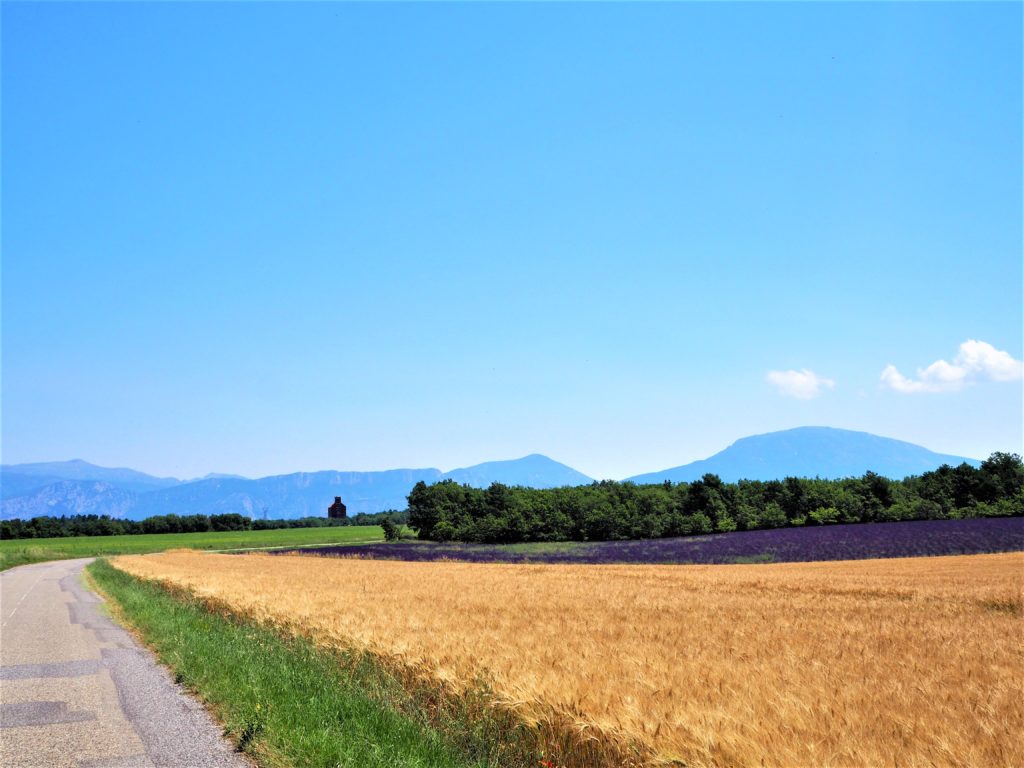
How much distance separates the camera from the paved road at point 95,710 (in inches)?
300

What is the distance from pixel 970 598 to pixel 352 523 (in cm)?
19299

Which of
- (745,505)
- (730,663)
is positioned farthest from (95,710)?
(745,505)

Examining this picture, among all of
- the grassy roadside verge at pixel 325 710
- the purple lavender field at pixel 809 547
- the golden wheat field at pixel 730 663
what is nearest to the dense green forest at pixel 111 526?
the purple lavender field at pixel 809 547

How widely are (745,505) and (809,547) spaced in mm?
31619

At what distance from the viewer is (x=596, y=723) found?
553 cm

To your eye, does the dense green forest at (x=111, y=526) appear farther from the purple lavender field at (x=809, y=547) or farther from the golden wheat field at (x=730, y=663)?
the golden wheat field at (x=730, y=663)

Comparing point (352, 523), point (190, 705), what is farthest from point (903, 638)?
point (352, 523)

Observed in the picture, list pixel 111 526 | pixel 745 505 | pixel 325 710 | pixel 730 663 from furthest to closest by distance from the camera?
pixel 111 526 < pixel 745 505 < pixel 325 710 < pixel 730 663

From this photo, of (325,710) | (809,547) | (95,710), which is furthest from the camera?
(809,547)

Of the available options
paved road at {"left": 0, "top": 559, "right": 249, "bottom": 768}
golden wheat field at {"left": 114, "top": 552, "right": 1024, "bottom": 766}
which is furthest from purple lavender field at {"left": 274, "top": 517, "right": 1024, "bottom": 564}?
paved road at {"left": 0, "top": 559, "right": 249, "bottom": 768}

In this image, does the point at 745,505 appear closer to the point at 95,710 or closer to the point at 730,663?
the point at 730,663

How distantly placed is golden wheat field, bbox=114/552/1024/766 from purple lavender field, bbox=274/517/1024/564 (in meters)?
30.2

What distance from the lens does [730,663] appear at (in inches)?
304

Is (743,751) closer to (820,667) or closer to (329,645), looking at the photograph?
(820,667)
